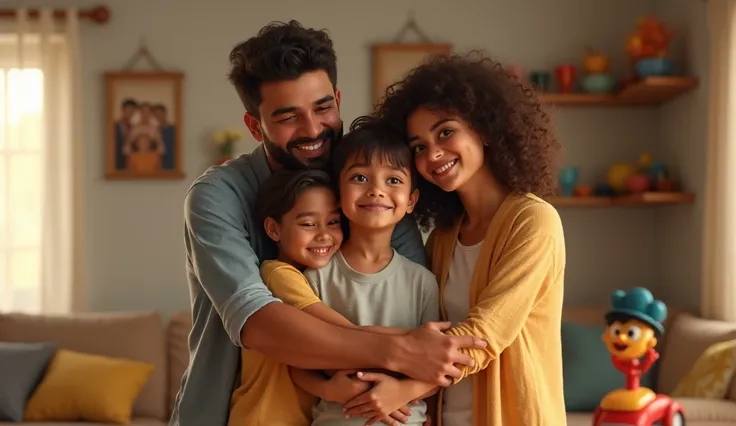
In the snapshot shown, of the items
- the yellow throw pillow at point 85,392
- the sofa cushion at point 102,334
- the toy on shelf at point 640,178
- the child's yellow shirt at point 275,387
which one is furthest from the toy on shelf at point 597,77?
the child's yellow shirt at point 275,387

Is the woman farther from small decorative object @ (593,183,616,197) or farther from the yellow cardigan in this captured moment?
small decorative object @ (593,183,616,197)

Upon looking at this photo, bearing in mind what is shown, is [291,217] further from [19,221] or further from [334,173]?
[19,221]

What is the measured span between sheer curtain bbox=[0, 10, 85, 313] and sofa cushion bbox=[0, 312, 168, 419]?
40 cm

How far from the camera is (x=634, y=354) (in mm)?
2848

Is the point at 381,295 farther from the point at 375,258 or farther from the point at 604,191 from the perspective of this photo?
the point at 604,191

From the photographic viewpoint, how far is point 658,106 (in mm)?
5133

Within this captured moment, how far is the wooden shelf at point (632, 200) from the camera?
462 cm

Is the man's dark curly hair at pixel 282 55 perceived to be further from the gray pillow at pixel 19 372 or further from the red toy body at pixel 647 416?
the gray pillow at pixel 19 372

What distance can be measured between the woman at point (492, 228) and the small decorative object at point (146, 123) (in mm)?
3133

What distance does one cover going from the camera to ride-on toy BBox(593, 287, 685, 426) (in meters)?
2.80

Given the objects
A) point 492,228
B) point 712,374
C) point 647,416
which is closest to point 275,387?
point 492,228

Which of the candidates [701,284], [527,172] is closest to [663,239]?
[701,284]

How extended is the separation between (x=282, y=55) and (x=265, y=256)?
1.41ft

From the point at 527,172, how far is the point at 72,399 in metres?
2.84
